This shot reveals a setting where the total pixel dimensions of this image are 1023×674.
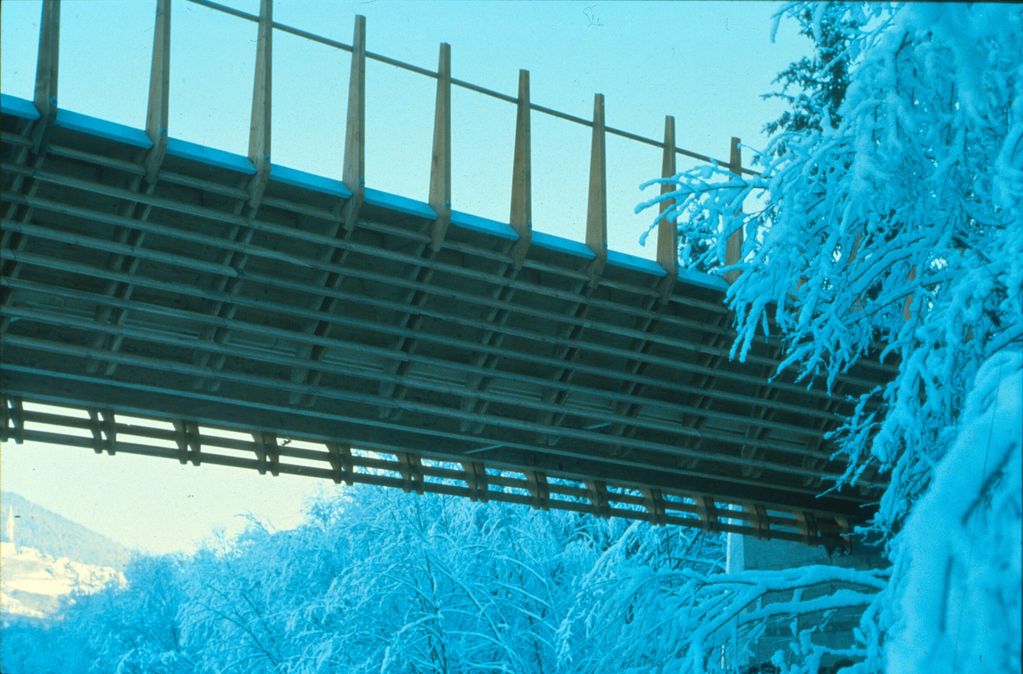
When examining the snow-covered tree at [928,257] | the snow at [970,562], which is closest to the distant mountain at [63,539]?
the snow-covered tree at [928,257]

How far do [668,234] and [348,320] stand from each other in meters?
2.20

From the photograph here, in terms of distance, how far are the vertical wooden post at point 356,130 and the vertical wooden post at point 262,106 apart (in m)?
0.46

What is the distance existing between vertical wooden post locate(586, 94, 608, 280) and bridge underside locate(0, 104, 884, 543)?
0.10m

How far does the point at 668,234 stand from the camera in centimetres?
Result: 838

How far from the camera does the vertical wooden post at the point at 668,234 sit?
27.0ft

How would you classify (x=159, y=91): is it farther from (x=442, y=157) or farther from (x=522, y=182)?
(x=522, y=182)

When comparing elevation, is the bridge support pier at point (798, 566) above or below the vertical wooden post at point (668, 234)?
below

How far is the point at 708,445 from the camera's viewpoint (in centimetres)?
1022

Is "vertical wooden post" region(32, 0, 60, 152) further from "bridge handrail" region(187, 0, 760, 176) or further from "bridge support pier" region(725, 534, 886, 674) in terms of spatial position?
"bridge support pier" region(725, 534, 886, 674)

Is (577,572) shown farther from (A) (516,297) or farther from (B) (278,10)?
(B) (278,10)

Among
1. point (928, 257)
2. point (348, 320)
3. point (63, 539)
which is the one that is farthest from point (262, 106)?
point (63, 539)

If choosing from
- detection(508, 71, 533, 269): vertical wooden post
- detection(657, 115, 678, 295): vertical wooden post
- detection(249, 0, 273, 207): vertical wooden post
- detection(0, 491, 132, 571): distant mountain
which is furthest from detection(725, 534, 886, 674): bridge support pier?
detection(0, 491, 132, 571): distant mountain

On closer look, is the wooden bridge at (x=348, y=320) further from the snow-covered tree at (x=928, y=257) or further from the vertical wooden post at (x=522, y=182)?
the snow-covered tree at (x=928, y=257)

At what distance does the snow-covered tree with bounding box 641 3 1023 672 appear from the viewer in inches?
117
